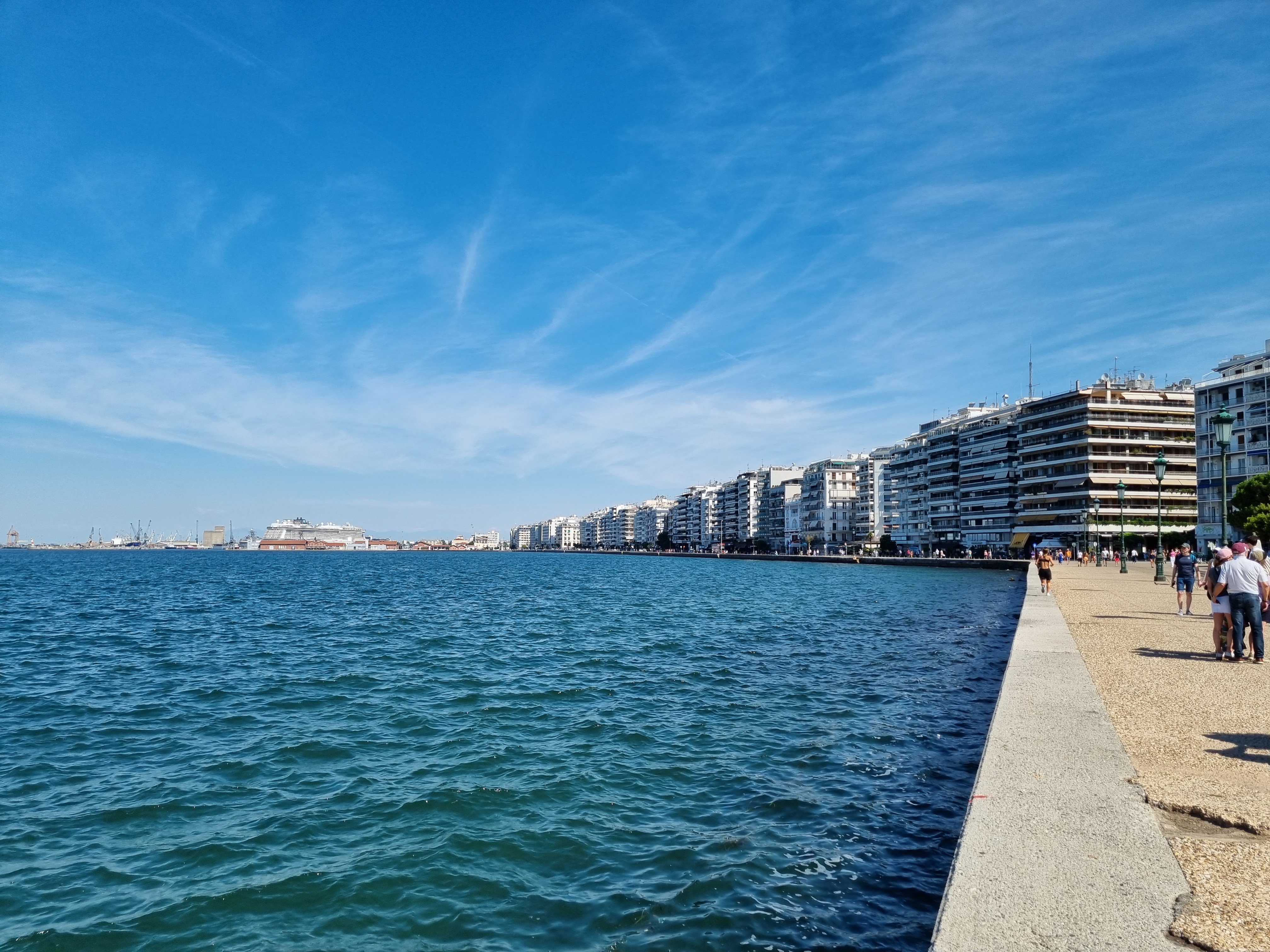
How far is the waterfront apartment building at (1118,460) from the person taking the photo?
95938 mm

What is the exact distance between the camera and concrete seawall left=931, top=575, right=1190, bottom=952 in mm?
4008

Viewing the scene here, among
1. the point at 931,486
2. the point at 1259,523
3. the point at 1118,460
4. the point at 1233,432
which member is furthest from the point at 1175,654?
the point at 931,486

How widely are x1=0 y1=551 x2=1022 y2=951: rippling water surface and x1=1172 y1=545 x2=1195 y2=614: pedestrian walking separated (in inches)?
209

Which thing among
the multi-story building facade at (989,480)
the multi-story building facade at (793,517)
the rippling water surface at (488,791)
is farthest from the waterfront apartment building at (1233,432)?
the multi-story building facade at (793,517)

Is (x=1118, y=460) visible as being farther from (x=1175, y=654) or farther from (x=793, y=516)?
(x=1175, y=654)

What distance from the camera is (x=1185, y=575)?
2153 cm

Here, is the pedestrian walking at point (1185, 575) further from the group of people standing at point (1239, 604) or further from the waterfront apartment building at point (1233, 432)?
the waterfront apartment building at point (1233, 432)

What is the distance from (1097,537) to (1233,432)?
1538cm

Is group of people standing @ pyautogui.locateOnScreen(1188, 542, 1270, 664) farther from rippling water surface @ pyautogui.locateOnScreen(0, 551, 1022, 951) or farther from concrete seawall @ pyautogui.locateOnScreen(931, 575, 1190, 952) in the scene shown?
concrete seawall @ pyautogui.locateOnScreen(931, 575, 1190, 952)

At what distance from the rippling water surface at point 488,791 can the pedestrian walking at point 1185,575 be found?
5.31 m

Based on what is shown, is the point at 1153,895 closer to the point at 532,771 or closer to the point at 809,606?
the point at 532,771

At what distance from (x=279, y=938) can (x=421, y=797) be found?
334cm

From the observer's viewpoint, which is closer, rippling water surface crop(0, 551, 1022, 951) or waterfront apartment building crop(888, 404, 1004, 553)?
rippling water surface crop(0, 551, 1022, 951)

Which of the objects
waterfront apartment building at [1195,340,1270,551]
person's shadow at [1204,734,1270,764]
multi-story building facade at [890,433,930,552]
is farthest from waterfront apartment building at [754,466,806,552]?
person's shadow at [1204,734,1270,764]
